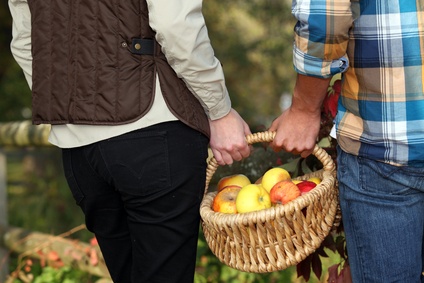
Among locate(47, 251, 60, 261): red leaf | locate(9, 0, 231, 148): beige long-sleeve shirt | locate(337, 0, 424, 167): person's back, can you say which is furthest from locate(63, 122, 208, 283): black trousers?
locate(47, 251, 60, 261): red leaf

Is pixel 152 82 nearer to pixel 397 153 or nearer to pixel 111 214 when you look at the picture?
pixel 111 214

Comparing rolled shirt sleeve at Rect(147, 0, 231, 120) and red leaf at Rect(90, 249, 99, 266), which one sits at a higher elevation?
rolled shirt sleeve at Rect(147, 0, 231, 120)

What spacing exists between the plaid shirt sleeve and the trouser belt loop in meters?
0.45

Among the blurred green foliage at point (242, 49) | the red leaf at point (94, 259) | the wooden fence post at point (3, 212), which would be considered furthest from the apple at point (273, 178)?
the blurred green foliage at point (242, 49)

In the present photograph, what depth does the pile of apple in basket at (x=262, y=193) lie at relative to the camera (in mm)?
2400

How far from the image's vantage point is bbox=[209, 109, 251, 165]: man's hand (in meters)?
2.54

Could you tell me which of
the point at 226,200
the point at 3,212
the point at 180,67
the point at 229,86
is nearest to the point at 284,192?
the point at 226,200

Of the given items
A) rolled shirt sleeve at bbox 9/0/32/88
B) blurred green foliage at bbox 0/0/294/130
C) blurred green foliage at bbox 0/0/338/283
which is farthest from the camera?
blurred green foliage at bbox 0/0/294/130

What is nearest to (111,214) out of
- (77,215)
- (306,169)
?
(306,169)

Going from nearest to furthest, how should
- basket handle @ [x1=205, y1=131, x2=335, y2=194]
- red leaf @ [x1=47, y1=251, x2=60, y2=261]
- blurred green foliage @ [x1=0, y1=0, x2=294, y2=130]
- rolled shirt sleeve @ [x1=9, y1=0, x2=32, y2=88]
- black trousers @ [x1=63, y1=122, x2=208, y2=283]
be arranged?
black trousers @ [x1=63, y1=122, x2=208, y2=283] → basket handle @ [x1=205, y1=131, x2=335, y2=194] → rolled shirt sleeve @ [x1=9, y1=0, x2=32, y2=88] → red leaf @ [x1=47, y1=251, x2=60, y2=261] → blurred green foliage @ [x1=0, y1=0, x2=294, y2=130]

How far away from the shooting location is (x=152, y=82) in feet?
7.72

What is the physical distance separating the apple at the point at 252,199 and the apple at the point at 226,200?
5 cm

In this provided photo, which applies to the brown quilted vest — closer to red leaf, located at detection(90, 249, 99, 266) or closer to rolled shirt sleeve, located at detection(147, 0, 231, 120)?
rolled shirt sleeve, located at detection(147, 0, 231, 120)

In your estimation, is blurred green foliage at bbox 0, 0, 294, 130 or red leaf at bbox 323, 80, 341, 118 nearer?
red leaf at bbox 323, 80, 341, 118
